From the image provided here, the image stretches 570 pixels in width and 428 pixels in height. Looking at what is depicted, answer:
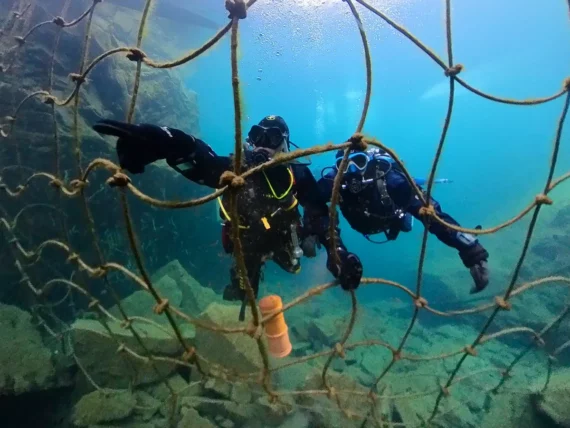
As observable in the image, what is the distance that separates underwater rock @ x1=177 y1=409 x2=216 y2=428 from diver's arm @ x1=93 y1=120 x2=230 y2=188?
2356mm

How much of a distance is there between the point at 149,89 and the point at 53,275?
27.3 feet

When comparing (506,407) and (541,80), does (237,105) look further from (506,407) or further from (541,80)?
(541,80)

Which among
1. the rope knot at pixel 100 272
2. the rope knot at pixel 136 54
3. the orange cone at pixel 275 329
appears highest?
the rope knot at pixel 136 54

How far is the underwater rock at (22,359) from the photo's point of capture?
4020 millimetres

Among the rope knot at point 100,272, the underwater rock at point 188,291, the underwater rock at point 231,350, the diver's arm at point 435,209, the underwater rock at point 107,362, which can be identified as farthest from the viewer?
the underwater rock at point 188,291

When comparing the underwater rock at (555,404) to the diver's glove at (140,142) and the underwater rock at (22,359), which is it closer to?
the diver's glove at (140,142)

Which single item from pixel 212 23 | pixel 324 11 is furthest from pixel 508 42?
pixel 212 23

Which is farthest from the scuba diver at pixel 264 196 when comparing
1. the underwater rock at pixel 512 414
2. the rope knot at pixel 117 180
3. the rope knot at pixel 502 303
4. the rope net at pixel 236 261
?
the underwater rock at pixel 512 414

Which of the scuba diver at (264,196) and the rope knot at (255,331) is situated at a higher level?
the scuba diver at (264,196)

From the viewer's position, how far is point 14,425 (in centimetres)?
446

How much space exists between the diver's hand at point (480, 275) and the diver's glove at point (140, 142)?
2.79m

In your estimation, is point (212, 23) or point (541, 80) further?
point (541, 80)


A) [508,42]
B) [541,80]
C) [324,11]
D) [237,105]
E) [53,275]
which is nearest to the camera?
[237,105]

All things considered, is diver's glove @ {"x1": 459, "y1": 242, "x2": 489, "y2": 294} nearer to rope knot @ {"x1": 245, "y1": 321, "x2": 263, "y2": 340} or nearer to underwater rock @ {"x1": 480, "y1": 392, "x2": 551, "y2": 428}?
underwater rock @ {"x1": 480, "y1": 392, "x2": 551, "y2": 428}
